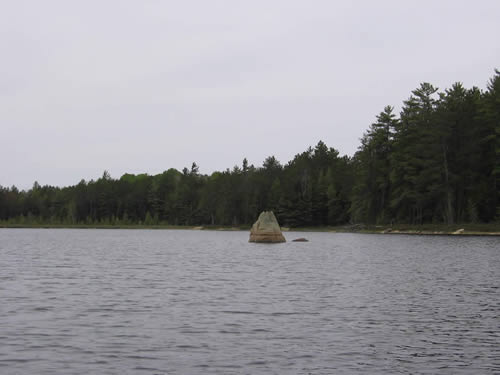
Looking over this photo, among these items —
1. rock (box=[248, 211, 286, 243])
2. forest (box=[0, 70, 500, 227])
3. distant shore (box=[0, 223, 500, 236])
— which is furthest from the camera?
forest (box=[0, 70, 500, 227])

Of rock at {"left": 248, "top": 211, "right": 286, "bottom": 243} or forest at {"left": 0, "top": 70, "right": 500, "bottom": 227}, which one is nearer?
rock at {"left": 248, "top": 211, "right": 286, "bottom": 243}

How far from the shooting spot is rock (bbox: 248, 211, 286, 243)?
71438mm

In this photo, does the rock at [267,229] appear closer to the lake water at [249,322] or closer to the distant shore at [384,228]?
the lake water at [249,322]

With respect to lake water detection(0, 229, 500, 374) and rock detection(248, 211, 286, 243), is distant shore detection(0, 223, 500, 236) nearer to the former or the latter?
rock detection(248, 211, 286, 243)

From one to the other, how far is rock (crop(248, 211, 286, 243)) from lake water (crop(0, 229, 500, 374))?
116 feet

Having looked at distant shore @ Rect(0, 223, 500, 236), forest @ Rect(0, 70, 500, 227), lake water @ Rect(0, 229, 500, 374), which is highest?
forest @ Rect(0, 70, 500, 227)

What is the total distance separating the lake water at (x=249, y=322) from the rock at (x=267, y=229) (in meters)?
35.3

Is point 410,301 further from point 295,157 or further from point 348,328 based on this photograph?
A: point 295,157

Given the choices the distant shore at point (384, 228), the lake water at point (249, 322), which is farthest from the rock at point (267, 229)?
the distant shore at point (384, 228)

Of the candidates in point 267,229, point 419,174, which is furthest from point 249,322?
point 419,174

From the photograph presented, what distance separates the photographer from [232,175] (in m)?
188

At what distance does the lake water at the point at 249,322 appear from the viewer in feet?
46.8

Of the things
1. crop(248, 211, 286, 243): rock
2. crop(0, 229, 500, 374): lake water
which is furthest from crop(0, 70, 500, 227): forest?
crop(0, 229, 500, 374): lake water

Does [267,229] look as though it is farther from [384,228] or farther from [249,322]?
[249,322]
